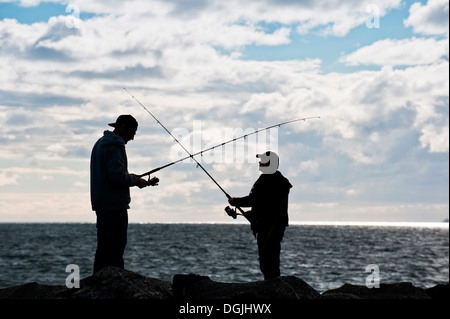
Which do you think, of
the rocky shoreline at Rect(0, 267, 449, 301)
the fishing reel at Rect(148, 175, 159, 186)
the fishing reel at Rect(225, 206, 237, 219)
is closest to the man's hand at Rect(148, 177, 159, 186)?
the fishing reel at Rect(148, 175, 159, 186)

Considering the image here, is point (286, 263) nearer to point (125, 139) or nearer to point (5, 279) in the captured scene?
point (5, 279)

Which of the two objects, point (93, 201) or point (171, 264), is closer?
point (93, 201)

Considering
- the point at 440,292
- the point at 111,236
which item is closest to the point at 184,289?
the point at 111,236

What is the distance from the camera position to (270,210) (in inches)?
273

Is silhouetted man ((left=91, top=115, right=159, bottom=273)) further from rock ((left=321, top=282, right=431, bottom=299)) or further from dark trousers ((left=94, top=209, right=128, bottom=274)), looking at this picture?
rock ((left=321, top=282, right=431, bottom=299))

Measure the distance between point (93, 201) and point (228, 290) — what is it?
5.16 feet

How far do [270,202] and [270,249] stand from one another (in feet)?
1.63

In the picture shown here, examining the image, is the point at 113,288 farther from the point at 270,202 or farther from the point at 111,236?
the point at 270,202

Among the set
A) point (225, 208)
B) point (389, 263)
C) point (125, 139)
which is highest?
point (125, 139)

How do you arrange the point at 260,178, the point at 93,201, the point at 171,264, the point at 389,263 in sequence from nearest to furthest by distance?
the point at 93,201
the point at 260,178
the point at 171,264
the point at 389,263

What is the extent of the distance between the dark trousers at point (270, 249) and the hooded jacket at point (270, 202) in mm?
60

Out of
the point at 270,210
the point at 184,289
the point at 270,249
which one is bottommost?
the point at 184,289
